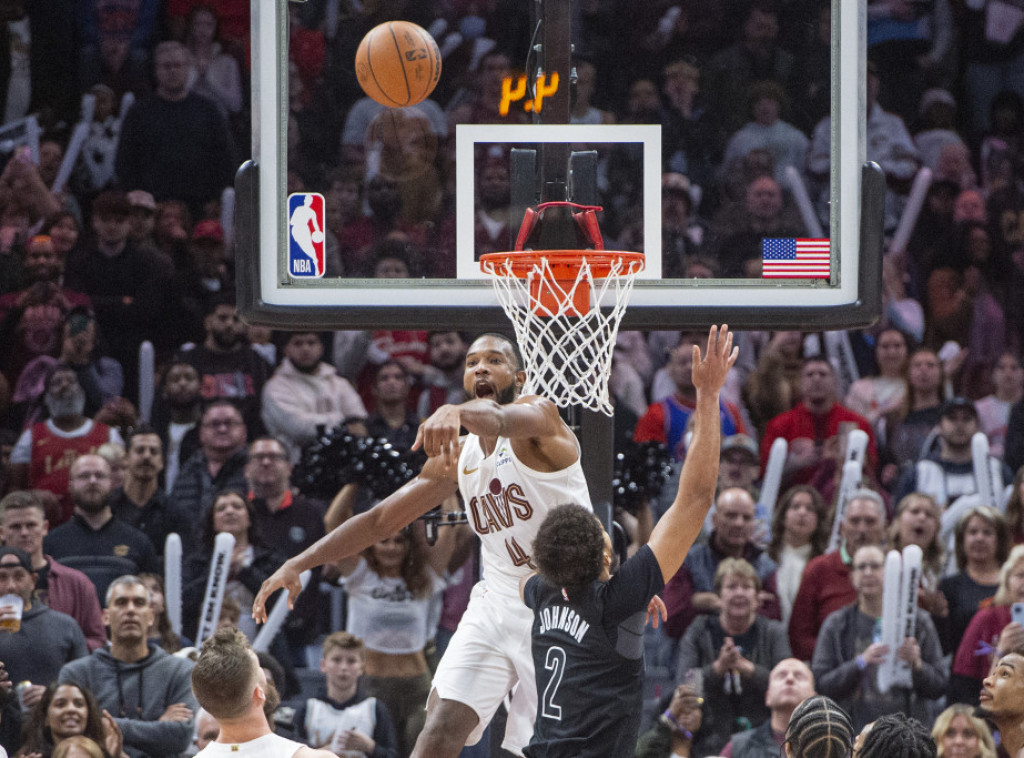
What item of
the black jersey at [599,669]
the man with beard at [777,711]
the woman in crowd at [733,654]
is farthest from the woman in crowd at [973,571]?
the black jersey at [599,669]

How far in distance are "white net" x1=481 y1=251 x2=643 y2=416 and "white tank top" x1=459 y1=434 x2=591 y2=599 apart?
0.27 meters

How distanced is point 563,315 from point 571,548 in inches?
51.2

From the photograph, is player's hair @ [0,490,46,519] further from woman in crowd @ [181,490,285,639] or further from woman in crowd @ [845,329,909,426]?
woman in crowd @ [845,329,909,426]

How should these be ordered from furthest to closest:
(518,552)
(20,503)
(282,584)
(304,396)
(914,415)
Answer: (914,415) → (304,396) → (20,503) → (518,552) → (282,584)

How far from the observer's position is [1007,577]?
739 cm

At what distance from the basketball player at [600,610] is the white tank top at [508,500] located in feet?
2.85

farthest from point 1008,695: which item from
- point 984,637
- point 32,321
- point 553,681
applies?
point 32,321

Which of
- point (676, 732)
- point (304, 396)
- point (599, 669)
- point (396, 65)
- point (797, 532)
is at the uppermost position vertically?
point (396, 65)

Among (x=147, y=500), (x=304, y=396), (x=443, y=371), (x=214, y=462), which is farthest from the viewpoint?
(x=443, y=371)

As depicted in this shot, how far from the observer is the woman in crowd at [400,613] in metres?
7.44

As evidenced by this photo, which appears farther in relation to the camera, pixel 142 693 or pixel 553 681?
pixel 142 693

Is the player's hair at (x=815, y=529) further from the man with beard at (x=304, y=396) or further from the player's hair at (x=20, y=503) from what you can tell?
the player's hair at (x=20, y=503)

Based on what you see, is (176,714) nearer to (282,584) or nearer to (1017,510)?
(282,584)

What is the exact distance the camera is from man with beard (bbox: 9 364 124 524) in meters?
8.36
